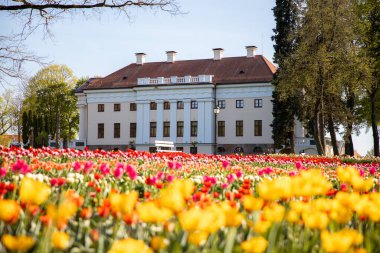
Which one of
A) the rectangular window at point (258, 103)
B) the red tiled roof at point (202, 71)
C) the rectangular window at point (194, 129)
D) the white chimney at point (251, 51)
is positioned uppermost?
the white chimney at point (251, 51)

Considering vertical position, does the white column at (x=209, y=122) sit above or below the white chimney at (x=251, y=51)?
below

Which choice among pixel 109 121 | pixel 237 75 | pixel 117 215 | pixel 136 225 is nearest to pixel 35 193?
pixel 117 215

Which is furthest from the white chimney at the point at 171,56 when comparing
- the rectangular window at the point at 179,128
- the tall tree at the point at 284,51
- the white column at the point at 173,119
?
the tall tree at the point at 284,51

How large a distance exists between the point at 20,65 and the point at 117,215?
1402 cm

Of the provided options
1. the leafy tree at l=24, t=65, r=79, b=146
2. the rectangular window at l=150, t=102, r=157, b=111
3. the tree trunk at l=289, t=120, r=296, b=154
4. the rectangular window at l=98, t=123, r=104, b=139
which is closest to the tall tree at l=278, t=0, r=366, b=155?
the tree trunk at l=289, t=120, r=296, b=154

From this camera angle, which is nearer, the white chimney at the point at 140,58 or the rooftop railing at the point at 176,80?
the rooftop railing at the point at 176,80

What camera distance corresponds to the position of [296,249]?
10.1 feet

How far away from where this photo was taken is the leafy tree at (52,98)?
64312 mm

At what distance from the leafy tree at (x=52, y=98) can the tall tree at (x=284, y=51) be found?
3253cm

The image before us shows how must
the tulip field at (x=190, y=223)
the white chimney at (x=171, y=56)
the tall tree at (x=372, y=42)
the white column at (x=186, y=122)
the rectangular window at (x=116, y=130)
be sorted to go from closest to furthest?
the tulip field at (x=190, y=223) → the tall tree at (x=372, y=42) → the white column at (x=186, y=122) → the rectangular window at (x=116, y=130) → the white chimney at (x=171, y=56)

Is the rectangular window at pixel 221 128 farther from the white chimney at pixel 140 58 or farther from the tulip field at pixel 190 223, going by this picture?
the tulip field at pixel 190 223

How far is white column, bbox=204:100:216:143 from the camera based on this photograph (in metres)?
52.0

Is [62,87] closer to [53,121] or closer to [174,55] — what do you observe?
[53,121]

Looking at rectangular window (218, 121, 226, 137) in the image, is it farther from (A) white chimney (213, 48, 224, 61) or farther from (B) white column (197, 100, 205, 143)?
(A) white chimney (213, 48, 224, 61)
